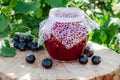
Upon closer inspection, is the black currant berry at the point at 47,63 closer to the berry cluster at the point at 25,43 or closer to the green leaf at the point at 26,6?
the berry cluster at the point at 25,43

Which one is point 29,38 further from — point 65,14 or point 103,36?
point 103,36

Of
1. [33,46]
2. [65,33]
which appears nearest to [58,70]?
[65,33]

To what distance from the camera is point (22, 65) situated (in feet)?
5.63

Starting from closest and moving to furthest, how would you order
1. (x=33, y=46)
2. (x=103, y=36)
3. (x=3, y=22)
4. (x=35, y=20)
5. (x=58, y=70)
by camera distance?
(x=58, y=70) < (x=33, y=46) < (x=3, y=22) < (x=103, y=36) < (x=35, y=20)

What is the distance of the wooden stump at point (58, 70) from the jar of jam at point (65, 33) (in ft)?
0.19

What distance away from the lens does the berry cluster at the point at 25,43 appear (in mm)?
1896

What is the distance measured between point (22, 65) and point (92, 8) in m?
1.44

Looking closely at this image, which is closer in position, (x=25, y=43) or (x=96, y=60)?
(x=96, y=60)

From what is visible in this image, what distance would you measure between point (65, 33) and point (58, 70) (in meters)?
0.18

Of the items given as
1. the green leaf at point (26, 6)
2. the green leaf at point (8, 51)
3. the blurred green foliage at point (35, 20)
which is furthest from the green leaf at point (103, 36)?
the green leaf at point (8, 51)

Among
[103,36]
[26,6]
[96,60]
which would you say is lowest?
[103,36]

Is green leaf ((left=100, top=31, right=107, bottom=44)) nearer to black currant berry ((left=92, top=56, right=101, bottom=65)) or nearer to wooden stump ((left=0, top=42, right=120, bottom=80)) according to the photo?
wooden stump ((left=0, top=42, right=120, bottom=80))

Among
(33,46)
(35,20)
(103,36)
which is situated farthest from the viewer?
(35,20)

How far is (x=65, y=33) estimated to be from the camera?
1.67m
